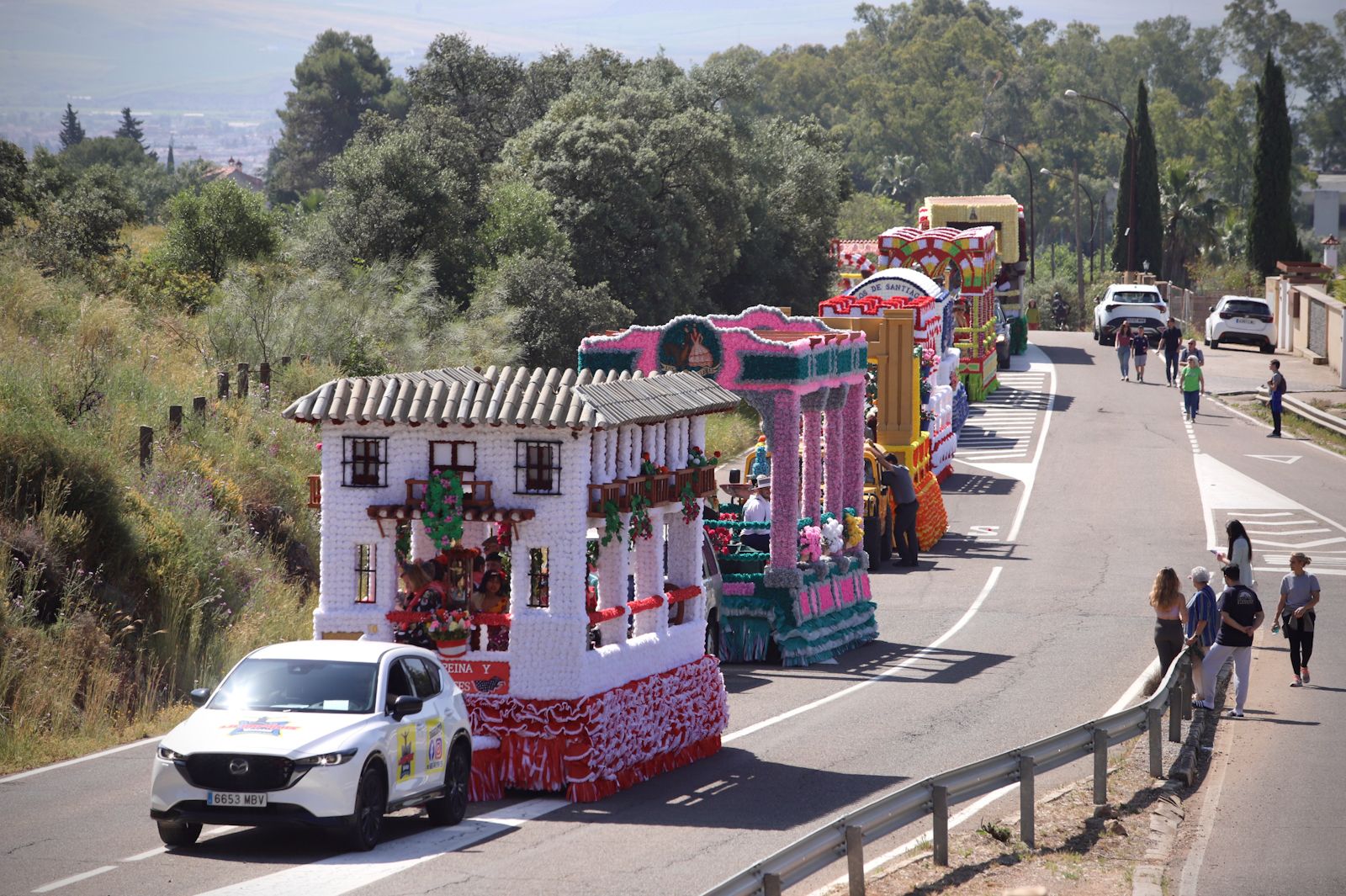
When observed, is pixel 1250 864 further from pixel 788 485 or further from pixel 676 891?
pixel 788 485

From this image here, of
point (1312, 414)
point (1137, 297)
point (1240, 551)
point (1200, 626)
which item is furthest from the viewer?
point (1137, 297)

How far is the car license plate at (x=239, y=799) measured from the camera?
37.3 ft

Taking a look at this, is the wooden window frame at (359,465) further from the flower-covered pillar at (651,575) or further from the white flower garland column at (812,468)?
the white flower garland column at (812,468)

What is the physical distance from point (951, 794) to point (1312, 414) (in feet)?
117

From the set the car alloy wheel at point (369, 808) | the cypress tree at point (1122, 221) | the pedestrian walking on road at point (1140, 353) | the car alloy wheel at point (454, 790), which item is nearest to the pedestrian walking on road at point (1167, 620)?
the car alloy wheel at point (454, 790)

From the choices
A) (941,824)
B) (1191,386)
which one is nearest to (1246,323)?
(1191,386)

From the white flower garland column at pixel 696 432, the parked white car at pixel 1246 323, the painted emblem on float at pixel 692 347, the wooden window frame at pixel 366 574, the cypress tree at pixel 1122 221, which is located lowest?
the wooden window frame at pixel 366 574

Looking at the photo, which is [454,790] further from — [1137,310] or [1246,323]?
[1246,323]

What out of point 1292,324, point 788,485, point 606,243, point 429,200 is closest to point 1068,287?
point 1292,324

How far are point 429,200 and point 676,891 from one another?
37676 mm

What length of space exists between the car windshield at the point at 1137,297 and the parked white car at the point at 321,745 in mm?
50653

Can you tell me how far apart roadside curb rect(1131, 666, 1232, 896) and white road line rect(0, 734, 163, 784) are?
27.9ft

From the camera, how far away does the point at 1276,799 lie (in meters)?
14.1

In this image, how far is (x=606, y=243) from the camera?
172 feet
